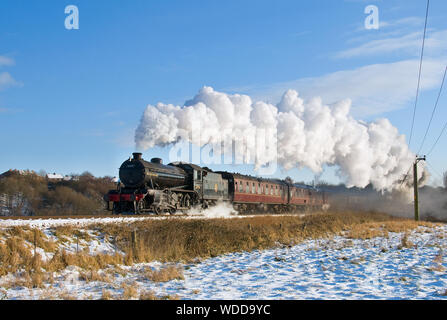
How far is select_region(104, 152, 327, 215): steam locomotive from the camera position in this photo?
22734mm

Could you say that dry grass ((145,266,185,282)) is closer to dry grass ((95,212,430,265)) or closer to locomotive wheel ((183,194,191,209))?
dry grass ((95,212,430,265))

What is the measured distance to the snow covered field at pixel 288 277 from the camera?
892 centimetres

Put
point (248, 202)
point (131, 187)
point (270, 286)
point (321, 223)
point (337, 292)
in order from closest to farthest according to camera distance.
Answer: point (337, 292)
point (270, 286)
point (131, 187)
point (321, 223)
point (248, 202)

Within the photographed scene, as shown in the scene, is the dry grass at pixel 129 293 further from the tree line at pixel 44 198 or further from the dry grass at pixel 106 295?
the tree line at pixel 44 198

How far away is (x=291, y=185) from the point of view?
44.4 metres

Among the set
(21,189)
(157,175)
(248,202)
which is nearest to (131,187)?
(157,175)

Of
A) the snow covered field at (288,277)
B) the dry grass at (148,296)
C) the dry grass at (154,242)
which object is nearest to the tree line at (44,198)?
the dry grass at (154,242)

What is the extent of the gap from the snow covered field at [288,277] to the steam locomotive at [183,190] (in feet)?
28.3

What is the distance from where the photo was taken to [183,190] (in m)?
26.2

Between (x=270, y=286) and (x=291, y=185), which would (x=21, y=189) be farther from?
(x=270, y=286)

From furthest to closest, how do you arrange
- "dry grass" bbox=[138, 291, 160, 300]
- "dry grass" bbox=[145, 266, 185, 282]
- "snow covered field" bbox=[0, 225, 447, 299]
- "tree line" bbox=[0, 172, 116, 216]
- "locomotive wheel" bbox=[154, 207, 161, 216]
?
"tree line" bbox=[0, 172, 116, 216], "locomotive wheel" bbox=[154, 207, 161, 216], "dry grass" bbox=[145, 266, 185, 282], "snow covered field" bbox=[0, 225, 447, 299], "dry grass" bbox=[138, 291, 160, 300]

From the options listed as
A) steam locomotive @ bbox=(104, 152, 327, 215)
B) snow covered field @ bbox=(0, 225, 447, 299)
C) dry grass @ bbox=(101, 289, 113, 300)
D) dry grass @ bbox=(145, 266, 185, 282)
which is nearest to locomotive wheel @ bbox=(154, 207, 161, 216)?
steam locomotive @ bbox=(104, 152, 327, 215)

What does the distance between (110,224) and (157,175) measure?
785cm

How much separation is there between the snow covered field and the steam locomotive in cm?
862
